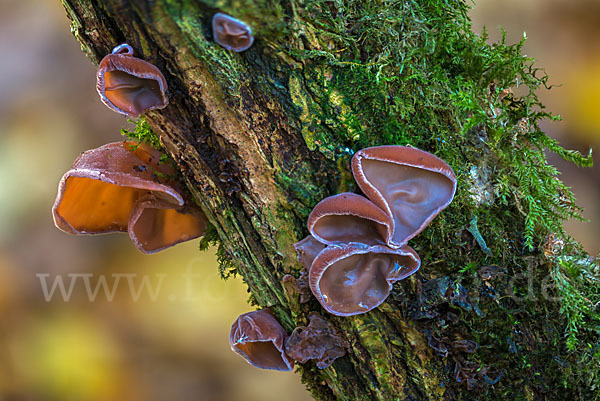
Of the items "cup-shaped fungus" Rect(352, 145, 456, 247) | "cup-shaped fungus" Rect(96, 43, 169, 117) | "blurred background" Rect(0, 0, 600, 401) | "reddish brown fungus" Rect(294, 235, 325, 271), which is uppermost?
"cup-shaped fungus" Rect(96, 43, 169, 117)

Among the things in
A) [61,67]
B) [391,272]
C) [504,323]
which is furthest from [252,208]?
[61,67]

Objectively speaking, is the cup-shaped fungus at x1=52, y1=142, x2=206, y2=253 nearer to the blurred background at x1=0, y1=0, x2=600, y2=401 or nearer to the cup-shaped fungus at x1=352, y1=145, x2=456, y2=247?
the cup-shaped fungus at x1=352, y1=145, x2=456, y2=247

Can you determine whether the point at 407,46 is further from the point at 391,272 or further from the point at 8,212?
the point at 8,212

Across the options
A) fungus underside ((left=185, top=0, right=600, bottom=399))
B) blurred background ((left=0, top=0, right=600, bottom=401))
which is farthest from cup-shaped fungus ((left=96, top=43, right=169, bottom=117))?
blurred background ((left=0, top=0, right=600, bottom=401))

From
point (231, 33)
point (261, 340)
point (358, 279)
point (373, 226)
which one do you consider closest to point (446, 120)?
point (373, 226)

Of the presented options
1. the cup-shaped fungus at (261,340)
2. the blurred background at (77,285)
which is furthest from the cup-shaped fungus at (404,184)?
the blurred background at (77,285)

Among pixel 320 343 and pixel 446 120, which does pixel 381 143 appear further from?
pixel 320 343
